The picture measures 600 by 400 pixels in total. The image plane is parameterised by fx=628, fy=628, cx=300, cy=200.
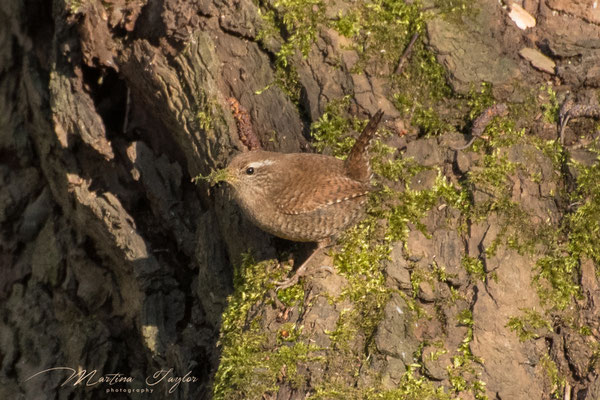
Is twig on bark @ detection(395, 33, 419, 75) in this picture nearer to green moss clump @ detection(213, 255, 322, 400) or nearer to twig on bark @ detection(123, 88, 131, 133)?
green moss clump @ detection(213, 255, 322, 400)

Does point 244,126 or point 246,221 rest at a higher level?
point 244,126

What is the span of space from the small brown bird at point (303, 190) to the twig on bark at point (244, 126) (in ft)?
→ 1.04

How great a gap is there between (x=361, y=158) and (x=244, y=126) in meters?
0.93

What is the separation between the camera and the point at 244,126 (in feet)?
14.9

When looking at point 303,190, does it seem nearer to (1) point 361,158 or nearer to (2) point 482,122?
(1) point 361,158

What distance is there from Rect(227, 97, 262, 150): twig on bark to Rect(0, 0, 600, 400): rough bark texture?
6cm

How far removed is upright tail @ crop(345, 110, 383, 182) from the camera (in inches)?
158

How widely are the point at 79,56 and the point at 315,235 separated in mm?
2677

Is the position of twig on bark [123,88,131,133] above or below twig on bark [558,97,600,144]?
Answer: below

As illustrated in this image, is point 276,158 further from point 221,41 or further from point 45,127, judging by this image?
point 45,127

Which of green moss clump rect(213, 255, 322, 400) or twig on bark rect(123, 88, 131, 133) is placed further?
twig on bark rect(123, 88, 131, 133)
